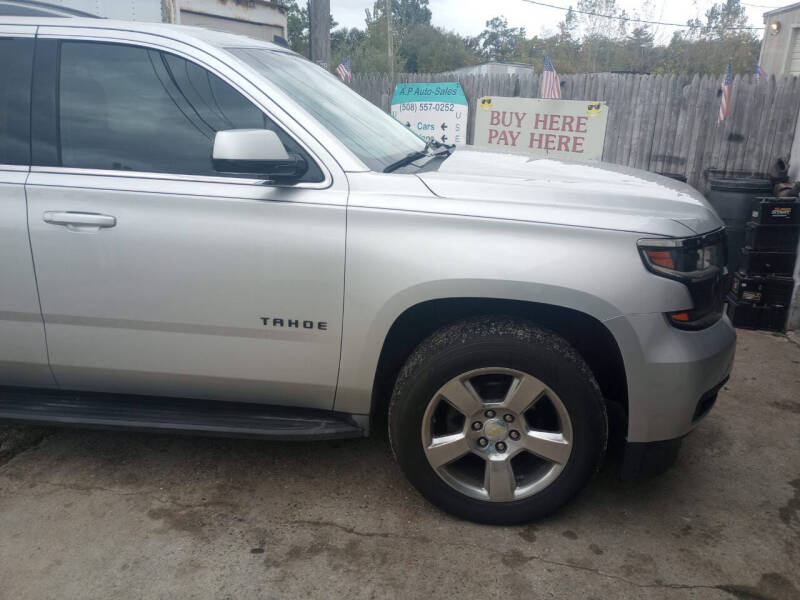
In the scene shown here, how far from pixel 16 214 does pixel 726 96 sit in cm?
711

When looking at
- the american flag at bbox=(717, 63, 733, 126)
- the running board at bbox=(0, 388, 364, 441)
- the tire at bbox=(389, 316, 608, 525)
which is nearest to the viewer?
the tire at bbox=(389, 316, 608, 525)

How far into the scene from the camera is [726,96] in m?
7.10

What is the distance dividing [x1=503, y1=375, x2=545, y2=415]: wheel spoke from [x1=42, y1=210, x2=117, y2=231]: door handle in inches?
68.7

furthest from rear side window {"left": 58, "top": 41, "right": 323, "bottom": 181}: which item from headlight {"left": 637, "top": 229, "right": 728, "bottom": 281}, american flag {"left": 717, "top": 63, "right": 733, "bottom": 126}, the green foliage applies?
the green foliage

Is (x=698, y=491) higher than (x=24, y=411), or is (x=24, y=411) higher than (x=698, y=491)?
(x=24, y=411)

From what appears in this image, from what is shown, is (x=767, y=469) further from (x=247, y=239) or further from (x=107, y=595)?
(x=107, y=595)

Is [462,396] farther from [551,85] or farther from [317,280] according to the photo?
[551,85]

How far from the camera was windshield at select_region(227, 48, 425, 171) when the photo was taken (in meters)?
2.78

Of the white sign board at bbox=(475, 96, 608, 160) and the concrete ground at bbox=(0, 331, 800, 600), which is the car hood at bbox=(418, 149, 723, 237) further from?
the white sign board at bbox=(475, 96, 608, 160)

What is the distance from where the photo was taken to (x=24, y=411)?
2.84m

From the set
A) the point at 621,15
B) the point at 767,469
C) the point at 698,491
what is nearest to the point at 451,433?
the point at 698,491

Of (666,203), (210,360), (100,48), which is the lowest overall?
(210,360)

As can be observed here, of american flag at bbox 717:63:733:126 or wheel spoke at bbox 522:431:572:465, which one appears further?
american flag at bbox 717:63:733:126

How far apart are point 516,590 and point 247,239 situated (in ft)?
5.56
